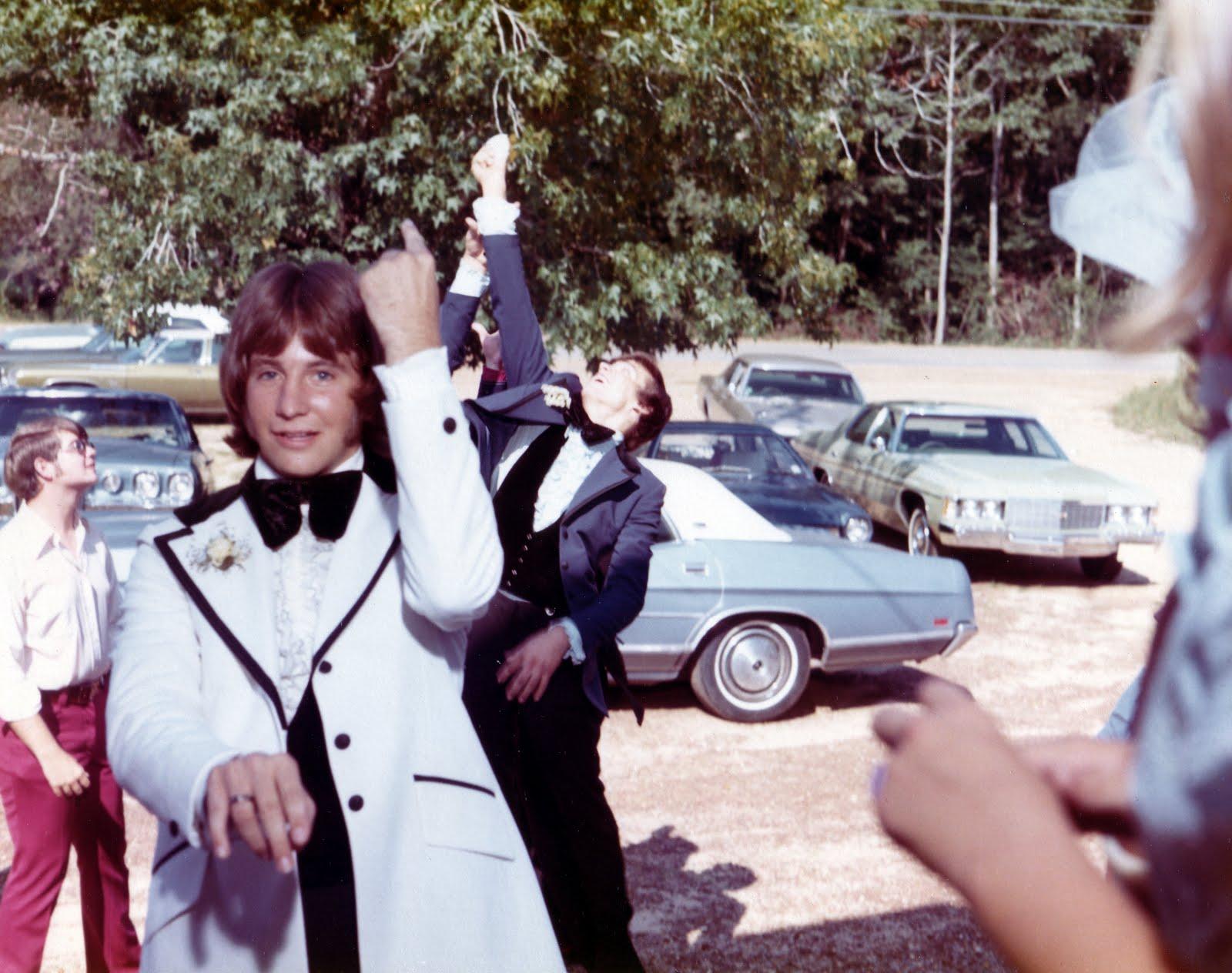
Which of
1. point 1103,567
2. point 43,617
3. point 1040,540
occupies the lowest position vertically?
point 1103,567

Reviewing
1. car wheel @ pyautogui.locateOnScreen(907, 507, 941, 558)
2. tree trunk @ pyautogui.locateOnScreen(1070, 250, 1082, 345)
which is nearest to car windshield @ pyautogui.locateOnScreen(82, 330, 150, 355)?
car wheel @ pyautogui.locateOnScreen(907, 507, 941, 558)

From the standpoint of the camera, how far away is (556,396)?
3656mm

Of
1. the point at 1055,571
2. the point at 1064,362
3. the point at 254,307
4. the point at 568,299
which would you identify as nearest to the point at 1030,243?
the point at 1064,362

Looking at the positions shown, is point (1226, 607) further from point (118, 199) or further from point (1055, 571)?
point (1055, 571)

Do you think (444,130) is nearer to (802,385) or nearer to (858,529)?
(858,529)

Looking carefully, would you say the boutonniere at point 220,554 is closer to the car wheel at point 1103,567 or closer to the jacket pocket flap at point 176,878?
the jacket pocket flap at point 176,878

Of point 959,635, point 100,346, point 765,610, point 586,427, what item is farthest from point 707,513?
point 100,346

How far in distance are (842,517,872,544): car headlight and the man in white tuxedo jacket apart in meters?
8.78

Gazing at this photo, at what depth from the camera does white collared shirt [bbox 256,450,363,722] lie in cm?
195

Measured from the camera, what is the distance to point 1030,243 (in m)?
46.7

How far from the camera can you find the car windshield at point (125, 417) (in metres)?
11.9

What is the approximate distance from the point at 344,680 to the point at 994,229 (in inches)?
1806

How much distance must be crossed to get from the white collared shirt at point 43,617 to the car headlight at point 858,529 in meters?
7.20

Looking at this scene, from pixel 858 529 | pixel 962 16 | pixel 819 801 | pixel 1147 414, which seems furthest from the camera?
pixel 1147 414
